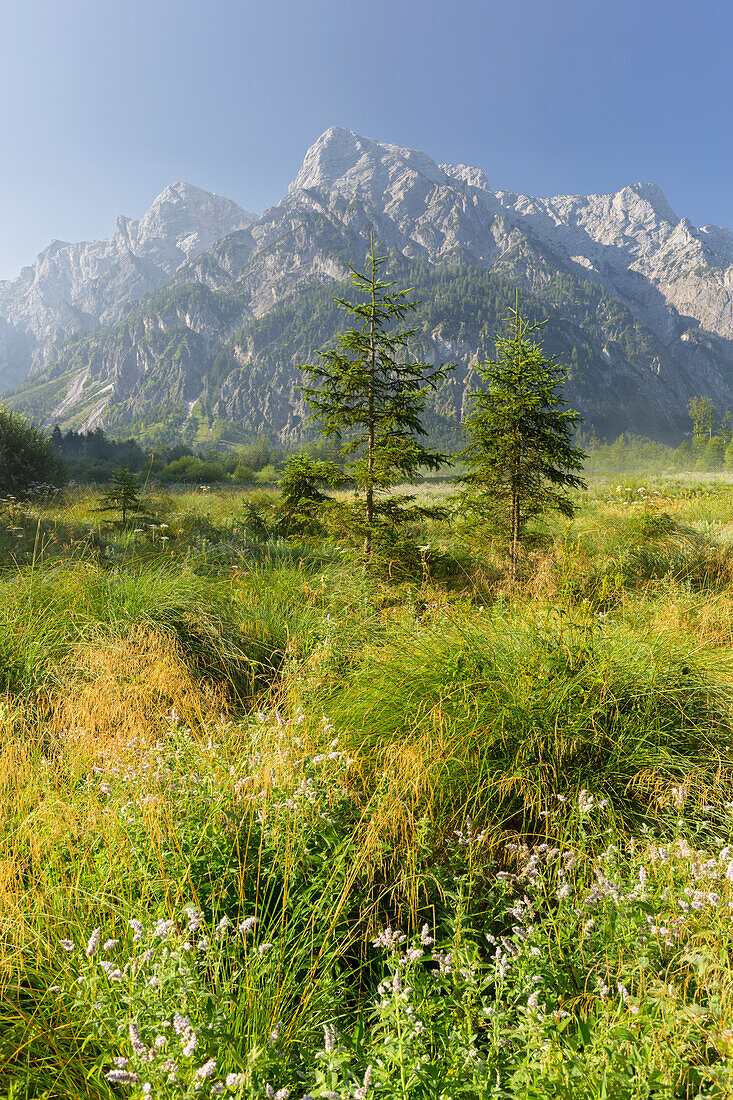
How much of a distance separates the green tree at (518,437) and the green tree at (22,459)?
1234cm

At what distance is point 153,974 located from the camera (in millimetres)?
1461

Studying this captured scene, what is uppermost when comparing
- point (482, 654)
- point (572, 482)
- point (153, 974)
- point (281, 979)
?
point (572, 482)

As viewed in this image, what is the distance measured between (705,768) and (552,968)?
1.74 m

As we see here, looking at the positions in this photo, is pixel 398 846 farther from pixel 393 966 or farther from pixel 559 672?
pixel 559 672

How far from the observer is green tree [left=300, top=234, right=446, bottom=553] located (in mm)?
6703

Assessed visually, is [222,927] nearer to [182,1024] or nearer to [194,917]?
[194,917]

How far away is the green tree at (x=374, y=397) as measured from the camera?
22.0 ft

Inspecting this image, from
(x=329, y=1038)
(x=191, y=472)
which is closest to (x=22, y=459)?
(x=329, y=1038)

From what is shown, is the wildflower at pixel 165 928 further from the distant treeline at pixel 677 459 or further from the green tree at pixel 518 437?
the distant treeline at pixel 677 459

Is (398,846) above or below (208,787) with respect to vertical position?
below

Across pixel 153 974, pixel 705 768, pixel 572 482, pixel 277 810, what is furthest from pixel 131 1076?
pixel 572 482

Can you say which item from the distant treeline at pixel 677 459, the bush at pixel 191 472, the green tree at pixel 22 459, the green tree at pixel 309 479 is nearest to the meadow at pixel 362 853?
the green tree at pixel 309 479

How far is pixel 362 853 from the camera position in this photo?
76.7 inches

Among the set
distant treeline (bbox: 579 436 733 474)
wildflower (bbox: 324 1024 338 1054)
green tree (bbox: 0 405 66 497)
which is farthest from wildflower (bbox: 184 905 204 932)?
distant treeline (bbox: 579 436 733 474)
